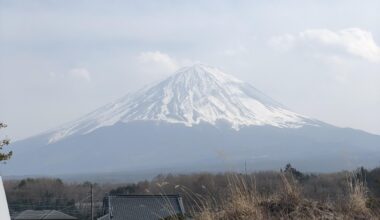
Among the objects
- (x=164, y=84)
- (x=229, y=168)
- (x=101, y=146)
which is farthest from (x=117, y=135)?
(x=229, y=168)

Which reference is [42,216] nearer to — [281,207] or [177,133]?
[281,207]

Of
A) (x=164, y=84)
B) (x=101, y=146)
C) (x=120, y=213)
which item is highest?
(x=164, y=84)

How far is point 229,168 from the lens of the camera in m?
4.70

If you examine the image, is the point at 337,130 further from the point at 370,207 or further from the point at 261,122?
the point at 370,207

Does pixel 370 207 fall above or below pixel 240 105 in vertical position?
below

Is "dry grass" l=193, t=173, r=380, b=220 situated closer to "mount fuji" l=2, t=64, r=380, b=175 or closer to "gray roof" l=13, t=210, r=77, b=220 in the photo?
"gray roof" l=13, t=210, r=77, b=220

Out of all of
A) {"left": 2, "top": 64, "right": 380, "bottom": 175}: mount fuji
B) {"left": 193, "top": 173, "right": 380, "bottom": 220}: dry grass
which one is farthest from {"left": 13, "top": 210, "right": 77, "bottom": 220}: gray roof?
{"left": 2, "top": 64, "right": 380, "bottom": 175}: mount fuji

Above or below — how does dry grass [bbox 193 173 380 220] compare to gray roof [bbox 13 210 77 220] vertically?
above

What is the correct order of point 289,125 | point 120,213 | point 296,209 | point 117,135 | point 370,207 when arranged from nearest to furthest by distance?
point 296,209, point 370,207, point 120,213, point 289,125, point 117,135

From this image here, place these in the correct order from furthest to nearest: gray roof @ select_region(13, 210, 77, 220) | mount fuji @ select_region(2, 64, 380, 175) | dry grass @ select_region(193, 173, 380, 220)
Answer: mount fuji @ select_region(2, 64, 380, 175) → gray roof @ select_region(13, 210, 77, 220) → dry grass @ select_region(193, 173, 380, 220)

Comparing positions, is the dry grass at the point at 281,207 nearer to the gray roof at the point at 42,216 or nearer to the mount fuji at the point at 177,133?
the gray roof at the point at 42,216

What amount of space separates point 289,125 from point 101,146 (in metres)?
54.4

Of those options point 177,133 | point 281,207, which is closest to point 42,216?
point 281,207

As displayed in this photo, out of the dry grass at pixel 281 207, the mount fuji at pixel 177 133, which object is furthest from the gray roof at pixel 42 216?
the mount fuji at pixel 177 133
